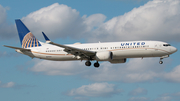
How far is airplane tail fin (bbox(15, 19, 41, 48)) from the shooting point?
58.6m

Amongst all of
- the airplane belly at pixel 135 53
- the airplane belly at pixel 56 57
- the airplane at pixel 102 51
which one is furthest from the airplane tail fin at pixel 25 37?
the airplane belly at pixel 135 53

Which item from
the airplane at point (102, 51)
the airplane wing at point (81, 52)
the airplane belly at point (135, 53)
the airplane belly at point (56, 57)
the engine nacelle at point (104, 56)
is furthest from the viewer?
the airplane belly at point (56, 57)

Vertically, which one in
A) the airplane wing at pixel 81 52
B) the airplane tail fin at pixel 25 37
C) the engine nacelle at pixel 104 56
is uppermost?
the airplane tail fin at pixel 25 37

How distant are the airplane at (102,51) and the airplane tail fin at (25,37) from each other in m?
1.92

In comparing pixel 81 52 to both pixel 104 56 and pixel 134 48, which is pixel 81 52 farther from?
pixel 134 48

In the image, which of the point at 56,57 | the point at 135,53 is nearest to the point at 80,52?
the point at 56,57

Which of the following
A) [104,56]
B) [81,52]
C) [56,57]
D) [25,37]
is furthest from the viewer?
[25,37]

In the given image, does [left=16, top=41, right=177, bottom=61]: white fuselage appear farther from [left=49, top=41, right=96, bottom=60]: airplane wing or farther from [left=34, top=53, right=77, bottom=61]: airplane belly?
[left=34, top=53, right=77, bottom=61]: airplane belly

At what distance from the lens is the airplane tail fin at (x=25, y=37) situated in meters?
58.6

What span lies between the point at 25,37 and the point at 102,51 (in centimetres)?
1920

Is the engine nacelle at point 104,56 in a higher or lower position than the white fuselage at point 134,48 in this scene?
lower

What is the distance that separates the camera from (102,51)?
51.5 m

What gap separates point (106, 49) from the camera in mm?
51406

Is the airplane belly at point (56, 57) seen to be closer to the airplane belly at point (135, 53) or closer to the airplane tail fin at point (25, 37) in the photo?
the airplane tail fin at point (25, 37)
